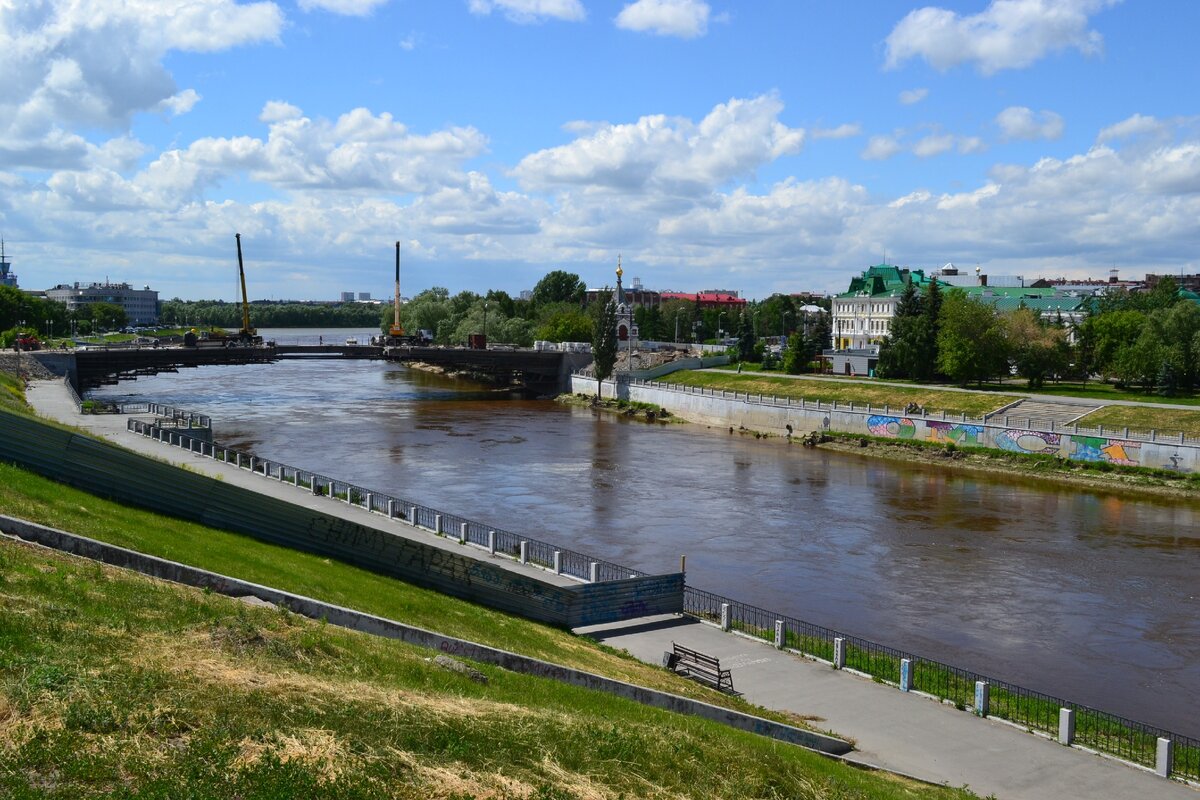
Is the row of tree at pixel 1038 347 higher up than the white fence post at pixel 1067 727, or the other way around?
the row of tree at pixel 1038 347

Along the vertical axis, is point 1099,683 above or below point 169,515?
below

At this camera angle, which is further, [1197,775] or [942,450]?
[942,450]

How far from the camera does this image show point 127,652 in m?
14.1

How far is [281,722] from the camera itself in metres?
12.8

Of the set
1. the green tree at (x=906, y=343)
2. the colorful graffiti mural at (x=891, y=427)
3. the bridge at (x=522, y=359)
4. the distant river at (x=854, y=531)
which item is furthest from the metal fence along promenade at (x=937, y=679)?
the bridge at (x=522, y=359)

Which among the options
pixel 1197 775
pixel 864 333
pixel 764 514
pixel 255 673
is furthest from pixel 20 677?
pixel 864 333

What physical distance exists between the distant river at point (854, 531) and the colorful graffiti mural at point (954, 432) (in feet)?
14.4

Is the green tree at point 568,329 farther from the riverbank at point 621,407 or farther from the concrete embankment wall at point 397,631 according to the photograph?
the concrete embankment wall at point 397,631

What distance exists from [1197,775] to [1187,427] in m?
51.0

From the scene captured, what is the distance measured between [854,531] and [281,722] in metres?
37.0

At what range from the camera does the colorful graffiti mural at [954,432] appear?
226ft

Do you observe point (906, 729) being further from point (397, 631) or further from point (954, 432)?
point (954, 432)

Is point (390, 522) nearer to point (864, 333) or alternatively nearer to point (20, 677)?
point (20, 677)

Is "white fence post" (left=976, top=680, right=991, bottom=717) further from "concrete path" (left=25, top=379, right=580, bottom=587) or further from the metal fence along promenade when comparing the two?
"concrete path" (left=25, top=379, right=580, bottom=587)
